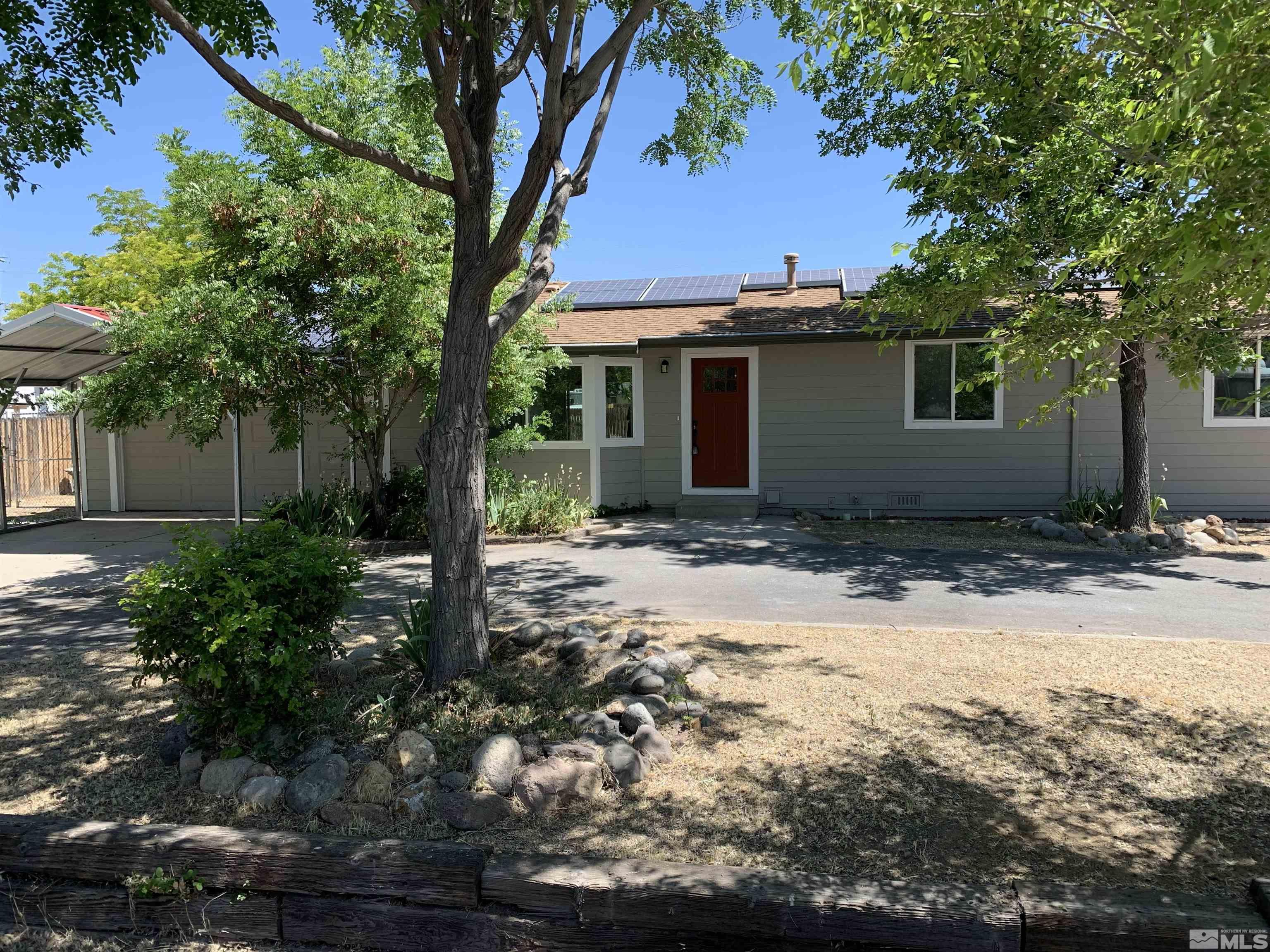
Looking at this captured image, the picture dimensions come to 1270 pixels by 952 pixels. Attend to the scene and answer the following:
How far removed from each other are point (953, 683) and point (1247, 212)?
11.1 feet

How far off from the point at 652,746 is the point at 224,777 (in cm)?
212

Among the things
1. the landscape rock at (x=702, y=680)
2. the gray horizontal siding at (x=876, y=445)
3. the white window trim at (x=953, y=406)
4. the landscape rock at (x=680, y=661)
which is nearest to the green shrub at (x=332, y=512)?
the landscape rock at (x=680, y=661)

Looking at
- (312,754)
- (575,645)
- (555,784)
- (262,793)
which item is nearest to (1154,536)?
(575,645)

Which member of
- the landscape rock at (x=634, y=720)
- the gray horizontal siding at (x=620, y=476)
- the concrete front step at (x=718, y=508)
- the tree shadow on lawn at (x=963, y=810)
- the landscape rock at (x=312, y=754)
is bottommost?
the tree shadow on lawn at (x=963, y=810)

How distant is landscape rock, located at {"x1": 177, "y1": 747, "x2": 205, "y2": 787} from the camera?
401 centimetres

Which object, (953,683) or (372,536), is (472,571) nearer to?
(953,683)

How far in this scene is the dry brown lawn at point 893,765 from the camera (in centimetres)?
338

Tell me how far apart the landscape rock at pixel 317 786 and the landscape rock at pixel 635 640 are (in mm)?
2413

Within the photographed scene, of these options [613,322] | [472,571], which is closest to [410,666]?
[472,571]

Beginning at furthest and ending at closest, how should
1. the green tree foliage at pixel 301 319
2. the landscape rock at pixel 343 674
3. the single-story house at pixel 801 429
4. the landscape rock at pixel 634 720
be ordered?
the single-story house at pixel 801 429
the green tree foliage at pixel 301 319
the landscape rock at pixel 343 674
the landscape rock at pixel 634 720

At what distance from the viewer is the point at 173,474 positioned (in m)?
15.7

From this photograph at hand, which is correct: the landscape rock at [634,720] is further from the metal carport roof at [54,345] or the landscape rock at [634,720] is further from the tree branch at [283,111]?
the metal carport roof at [54,345]

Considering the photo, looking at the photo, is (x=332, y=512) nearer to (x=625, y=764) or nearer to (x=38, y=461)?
(x=625, y=764)

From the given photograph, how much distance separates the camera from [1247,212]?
108 inches
